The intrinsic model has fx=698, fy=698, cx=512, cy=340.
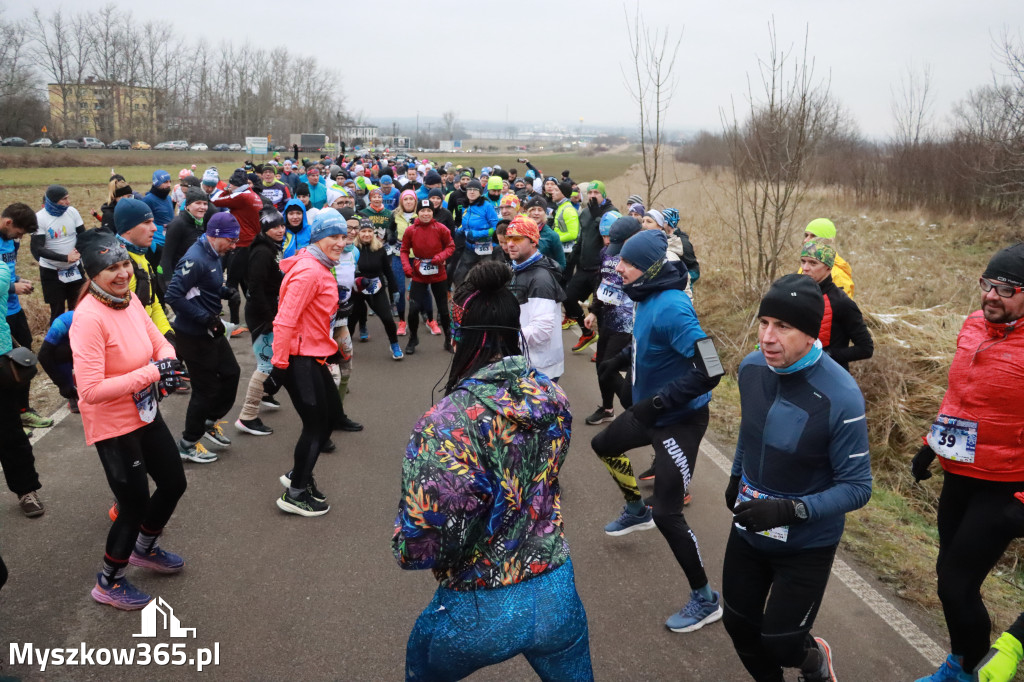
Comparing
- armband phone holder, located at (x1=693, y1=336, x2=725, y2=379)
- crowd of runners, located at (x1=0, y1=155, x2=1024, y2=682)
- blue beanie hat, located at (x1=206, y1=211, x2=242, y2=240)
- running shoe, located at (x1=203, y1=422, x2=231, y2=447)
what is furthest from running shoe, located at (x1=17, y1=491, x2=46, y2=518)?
armband phone holder, located at (x1=693, y1=336, x2=725, y2=379)

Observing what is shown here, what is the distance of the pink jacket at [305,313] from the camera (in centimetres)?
491

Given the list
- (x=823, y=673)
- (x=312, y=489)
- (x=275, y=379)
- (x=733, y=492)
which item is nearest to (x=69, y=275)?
(x=275, y=379)

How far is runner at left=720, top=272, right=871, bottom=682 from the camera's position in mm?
2814

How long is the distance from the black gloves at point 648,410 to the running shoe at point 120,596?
10.0 ft

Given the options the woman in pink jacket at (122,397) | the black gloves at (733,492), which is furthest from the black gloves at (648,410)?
the woman in pink jacket at (122,397)

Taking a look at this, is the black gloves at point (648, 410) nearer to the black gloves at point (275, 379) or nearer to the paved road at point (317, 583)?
the paved road at point (317, 583)

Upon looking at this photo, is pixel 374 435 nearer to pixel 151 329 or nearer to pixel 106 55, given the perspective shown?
pixel 151 329

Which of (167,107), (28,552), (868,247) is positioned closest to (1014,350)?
(28,552)

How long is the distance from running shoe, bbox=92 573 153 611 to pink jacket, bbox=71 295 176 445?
88cm

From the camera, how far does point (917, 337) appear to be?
821 centimetres

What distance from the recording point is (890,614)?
A: 13.6 ft

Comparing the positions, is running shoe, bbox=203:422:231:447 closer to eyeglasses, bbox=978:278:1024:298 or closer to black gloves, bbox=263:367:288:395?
black gloves, bbox=263:367:288:395

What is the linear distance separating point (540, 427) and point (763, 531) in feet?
4.26

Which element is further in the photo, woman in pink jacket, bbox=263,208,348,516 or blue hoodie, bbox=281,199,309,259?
blue hoodie, bbox=281,199,309,259
